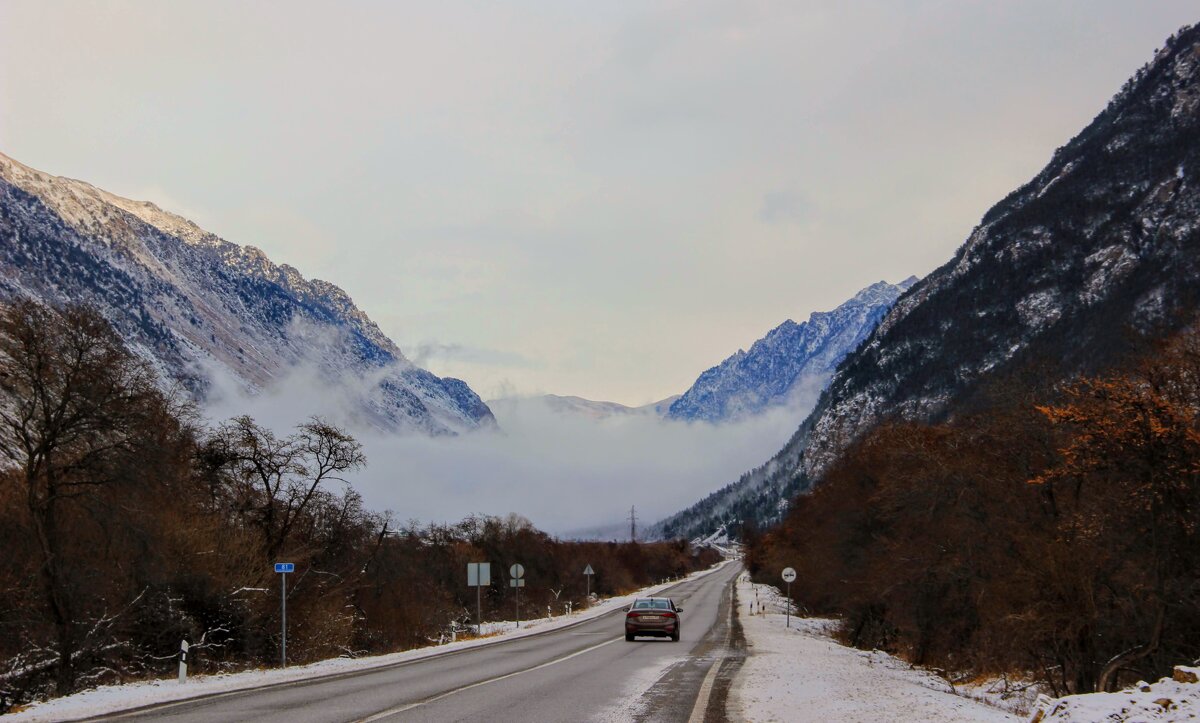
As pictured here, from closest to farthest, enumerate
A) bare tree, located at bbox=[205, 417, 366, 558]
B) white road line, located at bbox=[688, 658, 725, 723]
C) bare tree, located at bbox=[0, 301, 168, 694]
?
white road line, located at bbox=[688, 658, 725, 723] → bare tree, located at bbox=[0, 301, 168, 694] → bare tree, located at bbox=[205, 417, 366, 558]

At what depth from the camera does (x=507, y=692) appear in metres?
17.0

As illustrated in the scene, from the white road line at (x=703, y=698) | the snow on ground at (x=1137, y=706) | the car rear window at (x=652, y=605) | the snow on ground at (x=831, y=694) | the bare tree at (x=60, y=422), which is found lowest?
the snow on ground at (x=831, y=694)

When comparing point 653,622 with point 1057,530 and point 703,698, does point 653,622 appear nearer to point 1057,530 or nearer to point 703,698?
point 1057,530

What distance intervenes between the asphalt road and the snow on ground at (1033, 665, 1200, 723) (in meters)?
4.48

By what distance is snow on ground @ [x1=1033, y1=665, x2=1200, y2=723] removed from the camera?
10.3 meters

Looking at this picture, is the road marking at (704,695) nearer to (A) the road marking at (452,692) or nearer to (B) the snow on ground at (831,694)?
(B) the snow on ground at (831,694)

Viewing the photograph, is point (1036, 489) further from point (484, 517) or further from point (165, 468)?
point (484, 517)

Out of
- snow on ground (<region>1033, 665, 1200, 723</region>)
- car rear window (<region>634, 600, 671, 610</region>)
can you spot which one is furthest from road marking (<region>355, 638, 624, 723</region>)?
snow on ground (<region>1033, 665, 1200, 723</region>)

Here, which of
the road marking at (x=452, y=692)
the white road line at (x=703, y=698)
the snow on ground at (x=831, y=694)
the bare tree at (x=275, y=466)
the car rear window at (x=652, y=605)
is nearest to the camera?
the road marking at (x=452, y=692)

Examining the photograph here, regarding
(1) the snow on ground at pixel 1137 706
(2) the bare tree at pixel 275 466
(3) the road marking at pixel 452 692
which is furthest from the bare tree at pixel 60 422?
(1) the snow on ground at pixel 1137 706

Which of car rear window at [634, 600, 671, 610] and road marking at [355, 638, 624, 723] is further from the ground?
car rear window at [634, 600, 671, 610]

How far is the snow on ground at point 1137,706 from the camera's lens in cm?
1027

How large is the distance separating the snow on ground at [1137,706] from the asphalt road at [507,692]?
448 cm

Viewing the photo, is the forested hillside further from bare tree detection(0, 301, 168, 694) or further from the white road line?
bare tree detection(0, 301, 168, 694)
